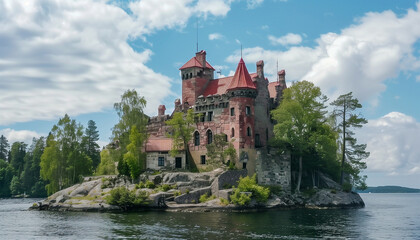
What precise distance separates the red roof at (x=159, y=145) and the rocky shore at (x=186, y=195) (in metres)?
5.77

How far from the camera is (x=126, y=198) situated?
2448 inches

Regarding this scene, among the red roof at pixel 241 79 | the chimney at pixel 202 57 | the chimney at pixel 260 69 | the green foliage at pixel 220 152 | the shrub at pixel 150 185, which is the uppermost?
the chimney at pixel 202 57

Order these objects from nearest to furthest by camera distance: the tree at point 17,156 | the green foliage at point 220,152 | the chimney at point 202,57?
the green foliage at point 220,152, the chimney at point 202,57, the tree at point 17,156

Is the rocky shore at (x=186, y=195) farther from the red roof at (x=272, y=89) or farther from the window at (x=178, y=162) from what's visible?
the red roof at (x=272, y=89)

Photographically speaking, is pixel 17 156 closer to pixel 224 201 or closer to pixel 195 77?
pixel 195 77

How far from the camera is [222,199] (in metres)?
63.2

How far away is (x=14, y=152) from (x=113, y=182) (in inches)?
3315

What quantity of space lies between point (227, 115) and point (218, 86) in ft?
32.2

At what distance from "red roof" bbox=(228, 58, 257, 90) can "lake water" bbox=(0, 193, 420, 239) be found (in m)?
21.5

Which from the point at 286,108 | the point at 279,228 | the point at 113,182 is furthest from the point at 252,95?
the point at 279,228

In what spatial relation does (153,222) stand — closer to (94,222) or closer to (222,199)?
(94,222)

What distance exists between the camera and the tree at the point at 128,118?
3017 inches

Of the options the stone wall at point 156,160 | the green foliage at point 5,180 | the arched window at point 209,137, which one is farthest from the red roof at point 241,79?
the green foliage at point 5,180

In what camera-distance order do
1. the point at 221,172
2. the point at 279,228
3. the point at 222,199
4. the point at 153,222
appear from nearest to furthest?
the point at 279,228 < the point at 153,222 < the point at 222,199 < the point at 221,172
